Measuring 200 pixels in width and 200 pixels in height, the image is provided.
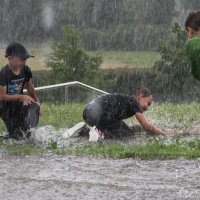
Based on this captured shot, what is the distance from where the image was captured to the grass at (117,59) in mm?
76875

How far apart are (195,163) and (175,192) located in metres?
1.39

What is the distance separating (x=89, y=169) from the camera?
681cm

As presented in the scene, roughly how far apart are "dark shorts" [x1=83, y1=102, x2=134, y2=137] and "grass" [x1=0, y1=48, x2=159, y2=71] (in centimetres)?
6289

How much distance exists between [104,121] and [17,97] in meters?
1.33

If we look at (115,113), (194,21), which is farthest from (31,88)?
(194,21)

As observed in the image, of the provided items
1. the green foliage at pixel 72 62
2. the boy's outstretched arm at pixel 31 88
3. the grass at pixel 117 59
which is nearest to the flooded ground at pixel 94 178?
the boy's outstretched arm at pixel 31 88

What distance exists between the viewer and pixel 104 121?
9.24 metres

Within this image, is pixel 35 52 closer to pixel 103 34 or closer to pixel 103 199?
pixel 103 34

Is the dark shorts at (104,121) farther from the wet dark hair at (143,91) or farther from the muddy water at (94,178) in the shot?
the muddy water at (94,178)

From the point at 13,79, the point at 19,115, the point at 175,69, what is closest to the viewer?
the point at 13,79

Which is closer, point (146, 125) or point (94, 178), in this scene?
point (94, 178)

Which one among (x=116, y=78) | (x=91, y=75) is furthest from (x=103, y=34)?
(x=91, y=75)

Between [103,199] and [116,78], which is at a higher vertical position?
[103,199]

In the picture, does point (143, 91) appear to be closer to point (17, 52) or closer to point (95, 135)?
point (95, 135)
